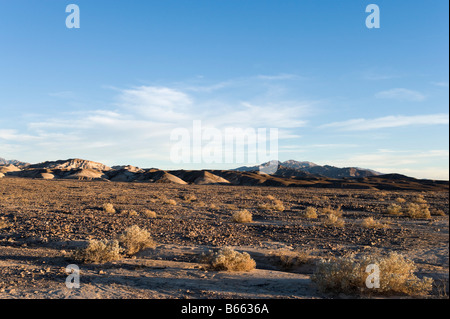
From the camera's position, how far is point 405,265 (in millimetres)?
7223

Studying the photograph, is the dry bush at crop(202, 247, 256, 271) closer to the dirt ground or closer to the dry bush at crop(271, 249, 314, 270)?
the dirt ground

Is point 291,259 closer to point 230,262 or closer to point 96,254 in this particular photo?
point 230,262

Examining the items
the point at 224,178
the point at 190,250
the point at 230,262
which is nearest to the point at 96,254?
the point at 190,250

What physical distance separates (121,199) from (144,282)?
22243 mm

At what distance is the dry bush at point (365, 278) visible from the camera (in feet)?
21.5

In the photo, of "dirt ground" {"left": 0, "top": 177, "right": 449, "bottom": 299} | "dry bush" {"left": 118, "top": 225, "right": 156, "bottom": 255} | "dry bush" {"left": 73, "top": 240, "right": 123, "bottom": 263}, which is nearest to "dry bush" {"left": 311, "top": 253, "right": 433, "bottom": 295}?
"dirt ground" {"left": 0, "top": 177, "right": 449, "bottom": 299}

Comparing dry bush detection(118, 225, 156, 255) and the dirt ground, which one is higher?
dry bush detection(118, 225, 156, 255)

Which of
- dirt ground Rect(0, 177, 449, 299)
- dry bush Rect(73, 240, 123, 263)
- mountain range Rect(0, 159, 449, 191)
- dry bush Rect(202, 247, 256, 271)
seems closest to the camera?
dirt ground Rect(0, 177, 449, 299)

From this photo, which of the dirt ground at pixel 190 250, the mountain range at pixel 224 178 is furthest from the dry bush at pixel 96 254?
the mountain range at pixel 224 178

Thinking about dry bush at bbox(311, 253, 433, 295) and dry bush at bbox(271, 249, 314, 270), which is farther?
dry bush at bbox(271, 249, 314, 270)

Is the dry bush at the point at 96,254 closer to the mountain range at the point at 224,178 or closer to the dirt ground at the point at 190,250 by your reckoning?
the dirt ground at the point at 190,250

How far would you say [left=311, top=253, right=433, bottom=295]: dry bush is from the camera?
21.5 feet

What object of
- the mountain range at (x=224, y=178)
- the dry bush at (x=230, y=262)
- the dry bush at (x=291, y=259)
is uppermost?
the mountain range at (x=224, y=178)

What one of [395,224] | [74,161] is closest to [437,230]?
[395,224]
